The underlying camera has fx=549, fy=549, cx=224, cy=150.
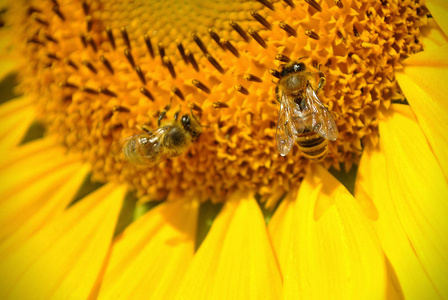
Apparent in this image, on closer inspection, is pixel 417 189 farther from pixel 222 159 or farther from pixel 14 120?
pixel 14 120

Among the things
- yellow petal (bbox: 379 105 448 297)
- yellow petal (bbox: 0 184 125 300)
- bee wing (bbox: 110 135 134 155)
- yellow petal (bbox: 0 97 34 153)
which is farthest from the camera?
yellow petal (bbox: 0 97 34 153)

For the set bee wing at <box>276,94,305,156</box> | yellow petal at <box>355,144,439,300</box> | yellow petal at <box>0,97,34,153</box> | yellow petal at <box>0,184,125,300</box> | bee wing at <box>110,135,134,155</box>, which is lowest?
yellow petal at <box>0,184,125,300</box>

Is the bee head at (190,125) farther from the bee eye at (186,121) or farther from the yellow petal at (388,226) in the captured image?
the yellow petal at (388,226)

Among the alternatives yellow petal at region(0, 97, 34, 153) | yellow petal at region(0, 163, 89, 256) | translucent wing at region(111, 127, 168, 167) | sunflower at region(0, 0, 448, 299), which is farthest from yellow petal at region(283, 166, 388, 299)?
yellow petal at region(0, 97, 34, 153)

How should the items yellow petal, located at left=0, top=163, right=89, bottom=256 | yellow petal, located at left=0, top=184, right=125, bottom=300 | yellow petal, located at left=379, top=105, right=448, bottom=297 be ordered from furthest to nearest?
1. yellow petal, located at left=0, top=163, right=89, bottom=256
2. yellow petal, located at left=0, top=184, right=125, bottom=300
3. yellow petal, located at left=379, top=105, right=448, bottom=297

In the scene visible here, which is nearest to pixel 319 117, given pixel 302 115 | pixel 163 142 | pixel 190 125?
pixel 302 115

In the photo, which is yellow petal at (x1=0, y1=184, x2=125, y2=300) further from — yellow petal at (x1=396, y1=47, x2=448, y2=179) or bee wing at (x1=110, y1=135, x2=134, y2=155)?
yellow petal at (x1=396, y1=47, x2=448, y2=179)
